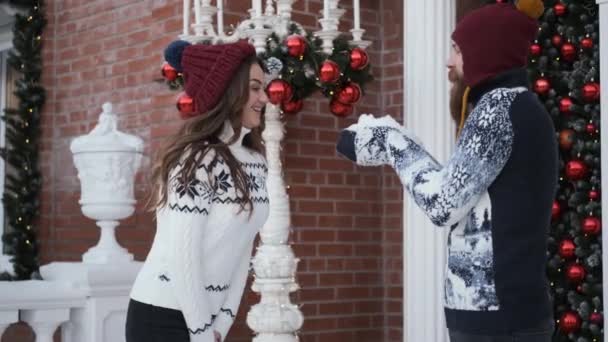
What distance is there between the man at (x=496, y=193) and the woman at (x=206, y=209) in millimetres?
388

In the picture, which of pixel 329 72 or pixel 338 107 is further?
pixel 338 107

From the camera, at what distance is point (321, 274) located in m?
4.68

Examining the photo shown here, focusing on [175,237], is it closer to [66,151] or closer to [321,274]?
[321,274]

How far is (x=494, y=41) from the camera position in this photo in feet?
7.11

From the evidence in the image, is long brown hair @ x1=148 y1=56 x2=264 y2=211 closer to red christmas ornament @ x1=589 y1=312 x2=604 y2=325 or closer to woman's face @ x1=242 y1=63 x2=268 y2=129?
woman's face @ x1=242 y1=63 x2=268 y2=129

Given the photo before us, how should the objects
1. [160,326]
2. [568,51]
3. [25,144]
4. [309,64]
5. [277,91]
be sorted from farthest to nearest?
[25,144]
[568,51]
[309,64]
[277,91]
[160,326]

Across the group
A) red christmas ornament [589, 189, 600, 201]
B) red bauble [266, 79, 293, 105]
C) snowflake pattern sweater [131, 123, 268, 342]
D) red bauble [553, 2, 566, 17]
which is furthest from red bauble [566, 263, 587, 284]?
snowflake pattern sweater [131, 123, 268, 342]

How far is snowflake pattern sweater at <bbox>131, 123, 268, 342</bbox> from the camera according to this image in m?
2.17

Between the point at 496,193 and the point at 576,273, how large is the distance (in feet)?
6.37

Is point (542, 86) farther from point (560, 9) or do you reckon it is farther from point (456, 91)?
point (456, 91)

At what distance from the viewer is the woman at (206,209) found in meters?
2.18

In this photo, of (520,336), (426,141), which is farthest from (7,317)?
(520,336)

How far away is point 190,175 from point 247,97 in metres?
0.27

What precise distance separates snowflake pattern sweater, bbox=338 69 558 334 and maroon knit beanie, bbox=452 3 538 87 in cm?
4
